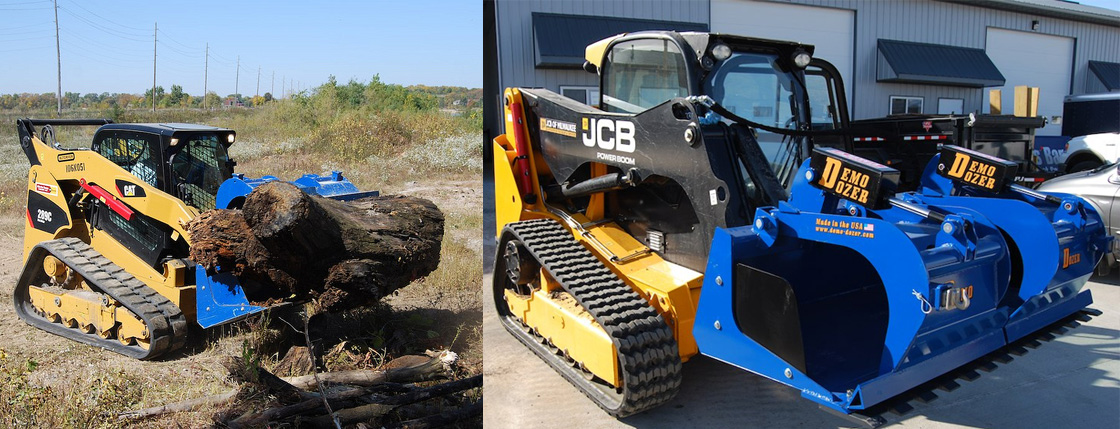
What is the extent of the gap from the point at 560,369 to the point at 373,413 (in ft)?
4.49

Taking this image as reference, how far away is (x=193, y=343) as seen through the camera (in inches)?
219

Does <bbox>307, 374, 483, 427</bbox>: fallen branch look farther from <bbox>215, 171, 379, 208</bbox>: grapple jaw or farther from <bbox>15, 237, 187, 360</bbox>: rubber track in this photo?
<bbox>15, 237, 187, 360</bbox>: rubber track

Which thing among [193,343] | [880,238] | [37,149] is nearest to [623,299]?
[880,238]

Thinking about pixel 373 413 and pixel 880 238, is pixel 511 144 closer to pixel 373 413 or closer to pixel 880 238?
pixel 373 413

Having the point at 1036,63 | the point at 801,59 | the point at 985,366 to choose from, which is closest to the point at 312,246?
the point at 801,59

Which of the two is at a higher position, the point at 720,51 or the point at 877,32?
the point at 877,32

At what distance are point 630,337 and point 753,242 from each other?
819 millimetres

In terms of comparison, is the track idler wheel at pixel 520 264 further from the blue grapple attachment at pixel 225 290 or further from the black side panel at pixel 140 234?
the black side panel at pixel 140 234

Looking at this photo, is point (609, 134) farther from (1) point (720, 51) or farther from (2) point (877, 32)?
(2) point (877, 32)

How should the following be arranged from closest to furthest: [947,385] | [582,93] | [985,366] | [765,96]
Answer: [947,385] < [985,366] < [765,96] < [582,93]

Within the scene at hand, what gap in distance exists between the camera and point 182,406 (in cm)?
375

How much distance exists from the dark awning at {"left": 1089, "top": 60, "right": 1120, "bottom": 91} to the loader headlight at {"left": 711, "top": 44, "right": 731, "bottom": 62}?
19.9 meters

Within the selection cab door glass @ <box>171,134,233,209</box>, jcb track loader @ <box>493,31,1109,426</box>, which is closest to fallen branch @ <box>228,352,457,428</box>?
jcb track loader @ <box>493,31,1109,426</box>

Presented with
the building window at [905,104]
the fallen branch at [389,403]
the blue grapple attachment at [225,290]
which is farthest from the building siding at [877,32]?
the fallen branch at [389,403]
